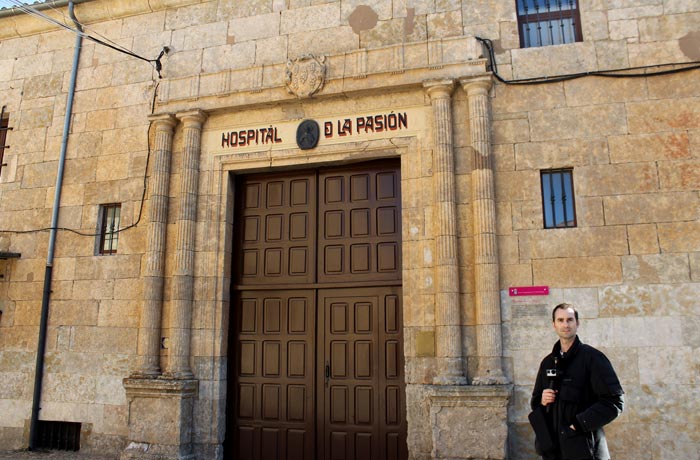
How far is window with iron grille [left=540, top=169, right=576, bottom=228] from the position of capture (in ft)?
22.2

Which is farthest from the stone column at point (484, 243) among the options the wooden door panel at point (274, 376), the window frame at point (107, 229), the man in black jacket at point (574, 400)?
the window frame at point (107, 229)

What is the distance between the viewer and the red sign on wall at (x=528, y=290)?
21.4 feet

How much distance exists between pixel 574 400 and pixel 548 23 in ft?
18.1

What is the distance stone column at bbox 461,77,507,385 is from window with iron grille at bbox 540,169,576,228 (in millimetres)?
647

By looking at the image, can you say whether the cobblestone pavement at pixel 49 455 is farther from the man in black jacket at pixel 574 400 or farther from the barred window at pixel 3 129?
the man in black jacket at pixel 574 400

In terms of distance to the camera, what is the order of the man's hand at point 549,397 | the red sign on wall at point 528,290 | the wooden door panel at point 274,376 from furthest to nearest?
the wooden door panel at point 274,376 → the red sign on wall at point 528,290 → the man's hand at point 549,397

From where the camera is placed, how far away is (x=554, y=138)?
6.91m

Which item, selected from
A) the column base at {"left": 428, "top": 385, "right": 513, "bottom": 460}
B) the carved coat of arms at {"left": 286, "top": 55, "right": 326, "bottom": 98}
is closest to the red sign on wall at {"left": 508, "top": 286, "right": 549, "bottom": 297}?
the column base at {"left": 428, "top": 385, "right": 513, "bottom": 460}

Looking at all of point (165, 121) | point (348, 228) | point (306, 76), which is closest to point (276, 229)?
point (348, 228)

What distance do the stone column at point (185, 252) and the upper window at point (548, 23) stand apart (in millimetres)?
4660

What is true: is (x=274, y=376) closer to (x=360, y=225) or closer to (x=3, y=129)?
(x=360, y=225)

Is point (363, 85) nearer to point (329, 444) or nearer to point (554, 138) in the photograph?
point (554, 138)

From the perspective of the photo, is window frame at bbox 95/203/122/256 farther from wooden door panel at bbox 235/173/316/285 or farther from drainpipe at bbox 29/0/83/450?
wooden door panel at bbox 235/173/316/285

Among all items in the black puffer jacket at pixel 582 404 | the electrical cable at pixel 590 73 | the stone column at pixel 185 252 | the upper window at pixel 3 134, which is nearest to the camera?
the black puffer jacket at pixel 582 404
